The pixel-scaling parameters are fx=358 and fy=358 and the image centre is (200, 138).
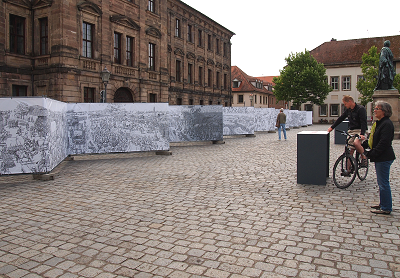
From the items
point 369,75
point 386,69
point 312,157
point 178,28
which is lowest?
point 312,157

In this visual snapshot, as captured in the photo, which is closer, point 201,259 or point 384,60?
point 201,259

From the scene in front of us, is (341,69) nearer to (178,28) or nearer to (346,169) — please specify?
(178,28)

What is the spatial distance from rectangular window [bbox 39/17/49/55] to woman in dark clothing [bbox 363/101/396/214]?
22228mm

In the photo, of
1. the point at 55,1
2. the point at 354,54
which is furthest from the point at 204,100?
the point at 354,54

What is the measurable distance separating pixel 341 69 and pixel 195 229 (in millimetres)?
65130

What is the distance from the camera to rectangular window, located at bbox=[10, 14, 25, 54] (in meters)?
22.6

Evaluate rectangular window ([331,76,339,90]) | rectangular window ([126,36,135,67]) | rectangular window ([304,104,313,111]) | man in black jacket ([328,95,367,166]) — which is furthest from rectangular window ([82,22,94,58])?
rectangular window ([331,76,339,90])

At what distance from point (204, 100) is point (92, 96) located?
882 inches

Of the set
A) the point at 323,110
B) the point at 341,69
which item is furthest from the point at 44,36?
the point at 341,69

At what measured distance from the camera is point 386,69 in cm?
1984

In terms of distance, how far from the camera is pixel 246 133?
83.3ft

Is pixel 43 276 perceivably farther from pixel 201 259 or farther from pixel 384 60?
pixel 384 60

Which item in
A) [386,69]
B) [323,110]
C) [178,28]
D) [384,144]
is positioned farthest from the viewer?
[323,110]

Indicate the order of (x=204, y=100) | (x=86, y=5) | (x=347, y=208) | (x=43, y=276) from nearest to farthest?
(x=43, y=276) < (x=347, y=208) < (x=86, y=5) < (x=204, y=100)
